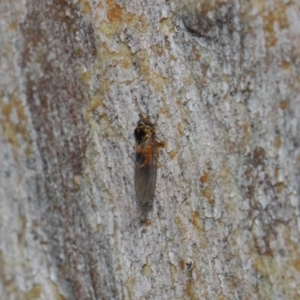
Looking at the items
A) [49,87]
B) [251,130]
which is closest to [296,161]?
[251,130]

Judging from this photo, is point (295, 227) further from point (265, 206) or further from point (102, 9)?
point (102, 9)

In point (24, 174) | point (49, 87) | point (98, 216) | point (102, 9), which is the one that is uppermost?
point (102, 9)
